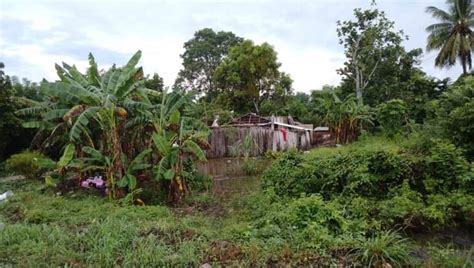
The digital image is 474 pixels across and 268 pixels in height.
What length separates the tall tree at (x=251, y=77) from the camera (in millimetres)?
23531

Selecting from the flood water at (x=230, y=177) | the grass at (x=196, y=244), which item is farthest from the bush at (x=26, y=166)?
the grass at (x=196, y=244)

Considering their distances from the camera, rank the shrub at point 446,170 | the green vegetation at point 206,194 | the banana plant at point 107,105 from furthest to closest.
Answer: the banana plant at point 107,105 < the shrub at point 446,170 < the green vegetation at point 206,194

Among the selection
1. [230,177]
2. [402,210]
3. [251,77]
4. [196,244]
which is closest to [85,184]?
[230,177]

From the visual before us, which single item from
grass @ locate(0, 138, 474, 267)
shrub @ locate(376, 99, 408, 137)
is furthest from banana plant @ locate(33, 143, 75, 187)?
shrub @ locate(376, 99, 408, 137)

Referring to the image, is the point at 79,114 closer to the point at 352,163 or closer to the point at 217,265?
the point at 217,265

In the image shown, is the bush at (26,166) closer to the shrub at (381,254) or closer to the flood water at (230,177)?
the flood water at (230,177)

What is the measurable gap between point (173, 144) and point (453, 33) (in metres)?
22.1

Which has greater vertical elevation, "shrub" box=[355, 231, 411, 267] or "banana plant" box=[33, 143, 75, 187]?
"banana plant" box=[33, 143, 75, 187]

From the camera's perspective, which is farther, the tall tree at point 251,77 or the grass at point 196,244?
the tall tree at point 251,77

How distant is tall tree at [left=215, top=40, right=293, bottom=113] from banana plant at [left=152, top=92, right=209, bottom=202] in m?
14.7

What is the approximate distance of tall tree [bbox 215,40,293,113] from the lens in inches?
926

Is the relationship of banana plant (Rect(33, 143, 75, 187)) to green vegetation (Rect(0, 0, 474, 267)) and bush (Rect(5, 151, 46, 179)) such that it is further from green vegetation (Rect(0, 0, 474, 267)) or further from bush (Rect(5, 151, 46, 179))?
bush (Rect(5, 151, 46, 179))

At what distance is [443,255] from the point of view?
14.6 feet

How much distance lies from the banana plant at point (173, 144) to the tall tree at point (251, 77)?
14.7 metres
